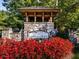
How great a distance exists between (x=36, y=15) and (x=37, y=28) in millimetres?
1435

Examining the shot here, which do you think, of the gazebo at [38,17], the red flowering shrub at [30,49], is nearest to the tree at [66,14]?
the gazebo at [38,17]

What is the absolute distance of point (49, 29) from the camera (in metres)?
24.0

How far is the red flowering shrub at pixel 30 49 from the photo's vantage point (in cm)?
905

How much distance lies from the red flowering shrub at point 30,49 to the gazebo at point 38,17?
39.9 feet

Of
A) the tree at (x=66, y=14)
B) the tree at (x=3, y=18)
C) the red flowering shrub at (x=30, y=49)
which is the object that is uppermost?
the red flowering shrub at (x=30, y=49)

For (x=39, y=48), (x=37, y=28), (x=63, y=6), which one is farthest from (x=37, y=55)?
(x=63, y=6)

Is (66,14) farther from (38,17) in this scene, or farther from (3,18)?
(3,18)

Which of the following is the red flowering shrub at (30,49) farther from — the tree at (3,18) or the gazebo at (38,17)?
the tree at (3,18)

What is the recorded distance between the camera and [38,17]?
82.9 feet

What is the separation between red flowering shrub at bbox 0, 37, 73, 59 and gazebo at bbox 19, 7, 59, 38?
12160mm

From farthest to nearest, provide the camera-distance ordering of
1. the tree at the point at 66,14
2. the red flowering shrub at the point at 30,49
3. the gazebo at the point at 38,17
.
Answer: the tree at the point at 66,14
the gazebo at the point at 38,17
the red flowering shrub at the point at 30,49

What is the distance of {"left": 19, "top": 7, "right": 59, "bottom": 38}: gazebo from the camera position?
23.8 m

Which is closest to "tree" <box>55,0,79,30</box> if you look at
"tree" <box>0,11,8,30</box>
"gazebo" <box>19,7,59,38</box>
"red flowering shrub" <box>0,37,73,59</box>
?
"tree" <box>0,11,8,30</box>

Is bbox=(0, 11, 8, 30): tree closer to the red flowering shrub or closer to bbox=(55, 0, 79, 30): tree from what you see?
bbox=(55, 0, 79, 30): tree
